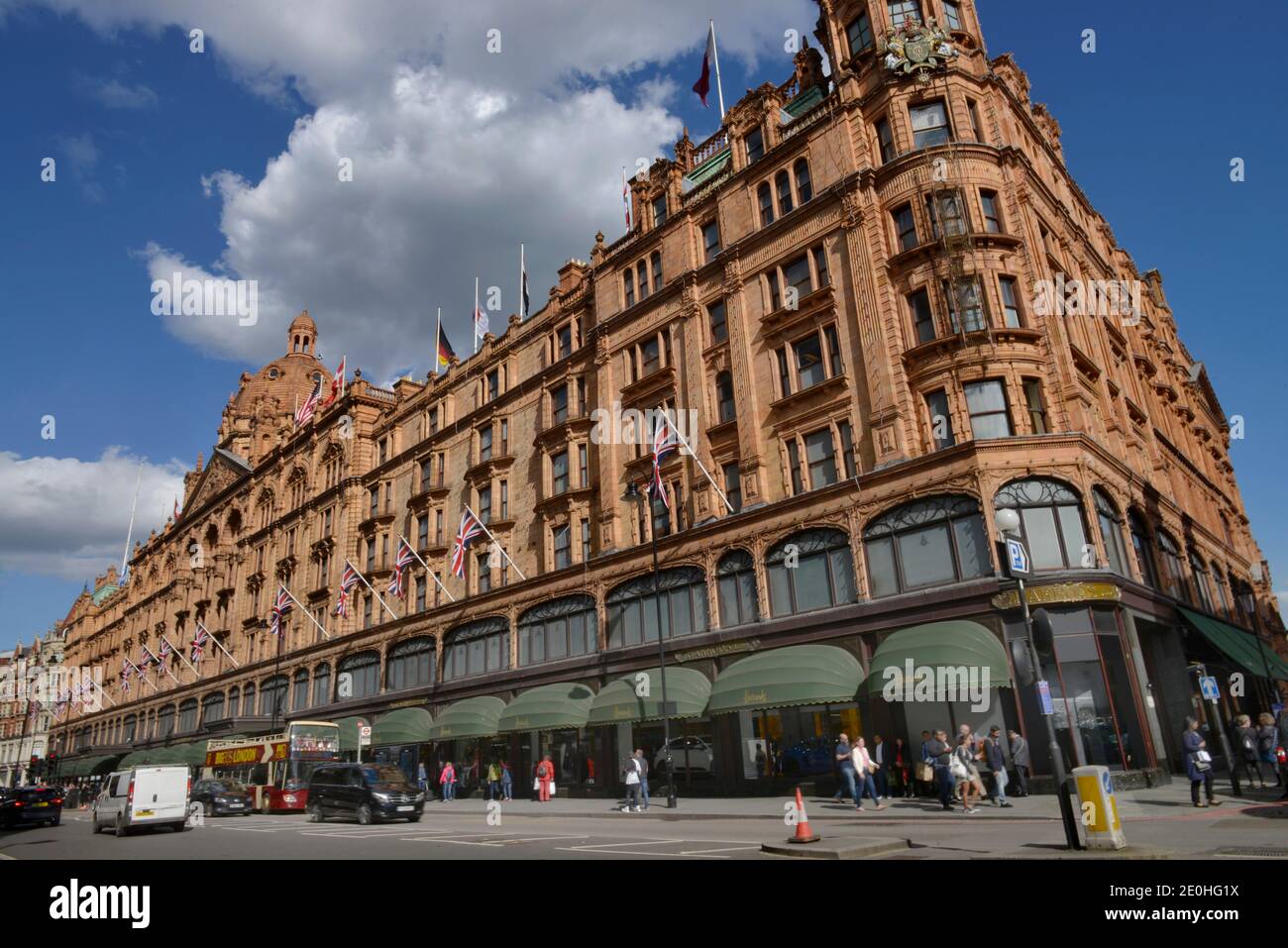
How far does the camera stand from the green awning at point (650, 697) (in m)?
28.7

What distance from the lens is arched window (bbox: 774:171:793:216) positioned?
3334cm

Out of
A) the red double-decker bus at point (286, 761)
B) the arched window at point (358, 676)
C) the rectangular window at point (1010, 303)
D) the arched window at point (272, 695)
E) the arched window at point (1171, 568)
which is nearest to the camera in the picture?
the rectangular window at point (1010, 303)

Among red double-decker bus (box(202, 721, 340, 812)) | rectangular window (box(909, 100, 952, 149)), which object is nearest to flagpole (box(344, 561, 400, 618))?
red double-decker bus (box(202, 721, 340, 812))

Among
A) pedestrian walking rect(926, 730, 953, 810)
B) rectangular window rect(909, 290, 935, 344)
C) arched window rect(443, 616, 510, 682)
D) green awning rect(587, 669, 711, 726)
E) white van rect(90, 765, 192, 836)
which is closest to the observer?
pedestrian walking rect(926, 730, 953, 810)

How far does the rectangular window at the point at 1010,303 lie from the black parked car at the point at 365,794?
961 inches

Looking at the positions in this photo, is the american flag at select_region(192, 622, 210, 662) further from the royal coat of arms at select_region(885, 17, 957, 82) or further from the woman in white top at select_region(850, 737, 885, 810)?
the royal coat of arms at select_region(885, 17, 957, 82)

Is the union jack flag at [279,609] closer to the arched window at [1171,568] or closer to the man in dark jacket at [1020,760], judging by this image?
the man in dark jacket at [1020,760]

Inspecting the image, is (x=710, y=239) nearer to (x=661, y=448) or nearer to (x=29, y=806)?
(x=661, y=448)

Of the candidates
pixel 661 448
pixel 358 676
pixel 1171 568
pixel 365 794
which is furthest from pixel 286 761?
pixel 1171 568

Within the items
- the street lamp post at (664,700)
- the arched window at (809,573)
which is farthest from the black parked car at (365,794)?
the arched window at (809,573)

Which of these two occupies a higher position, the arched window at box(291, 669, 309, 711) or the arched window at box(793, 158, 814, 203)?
the arched window at box(793, 158, 814, 203)

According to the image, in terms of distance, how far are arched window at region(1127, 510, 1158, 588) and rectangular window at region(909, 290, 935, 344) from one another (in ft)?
30.6
